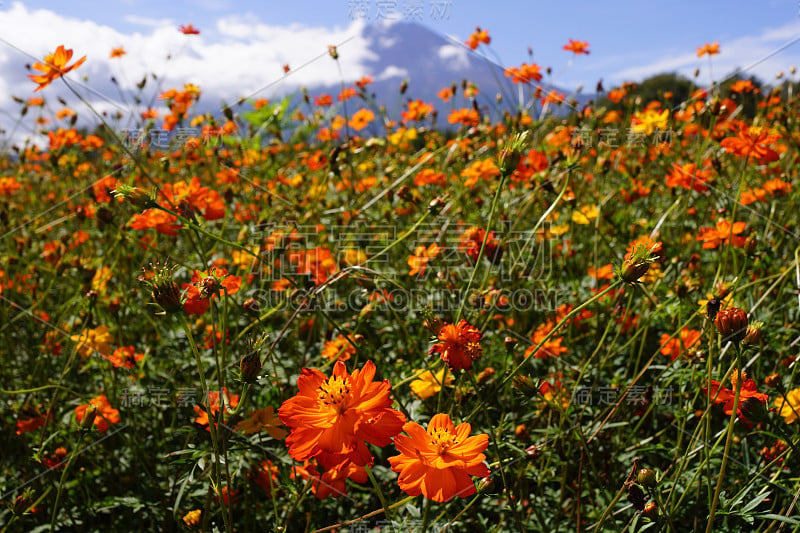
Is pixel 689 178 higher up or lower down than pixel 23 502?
higher up

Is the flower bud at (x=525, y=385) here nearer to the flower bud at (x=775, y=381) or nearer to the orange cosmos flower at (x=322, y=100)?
the flower bud at (x=775, y=381)

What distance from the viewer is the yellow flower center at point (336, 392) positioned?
614 millimetres

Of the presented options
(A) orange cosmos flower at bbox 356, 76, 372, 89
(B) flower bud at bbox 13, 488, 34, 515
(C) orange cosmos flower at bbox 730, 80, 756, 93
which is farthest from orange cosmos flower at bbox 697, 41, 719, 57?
(B) flower bud at bbox 13, 488, 34, 515

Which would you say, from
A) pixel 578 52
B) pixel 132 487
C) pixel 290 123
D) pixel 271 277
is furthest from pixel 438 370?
pixel 290 123

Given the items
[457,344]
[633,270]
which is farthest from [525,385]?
[633,270]

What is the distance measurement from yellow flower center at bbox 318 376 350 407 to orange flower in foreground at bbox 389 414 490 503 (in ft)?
0.28

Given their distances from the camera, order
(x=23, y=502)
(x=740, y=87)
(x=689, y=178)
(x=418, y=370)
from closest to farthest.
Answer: (x=23, y=502)
(x=418, y=370)
(x=689, y=178)
(x=740, y=87)

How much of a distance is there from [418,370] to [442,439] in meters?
0.41

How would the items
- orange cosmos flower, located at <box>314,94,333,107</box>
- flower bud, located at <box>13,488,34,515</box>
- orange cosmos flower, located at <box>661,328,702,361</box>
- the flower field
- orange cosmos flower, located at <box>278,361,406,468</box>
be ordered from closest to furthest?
orange cosmos flower, located at <box>278,361,406,468</box>
the flower field
flower bud, located at <box>13,488,34,515</box>
orange cosmos flower, located at <box>661,328,702,361</box>
orange cosmos flower, located at <box>314,94,333,107</box>

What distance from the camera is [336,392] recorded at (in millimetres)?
621

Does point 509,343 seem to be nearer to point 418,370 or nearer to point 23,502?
point 418,370

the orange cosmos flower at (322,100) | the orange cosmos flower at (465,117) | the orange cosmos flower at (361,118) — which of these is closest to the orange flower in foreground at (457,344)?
the orange cosmos flower at (465,117)

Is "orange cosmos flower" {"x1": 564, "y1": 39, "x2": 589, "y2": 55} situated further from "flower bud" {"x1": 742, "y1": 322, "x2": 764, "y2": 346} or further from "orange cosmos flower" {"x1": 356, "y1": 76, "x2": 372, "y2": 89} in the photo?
"flower bud" {"x1": 742, "y1": 322, "x2": 764, "y2": 346}

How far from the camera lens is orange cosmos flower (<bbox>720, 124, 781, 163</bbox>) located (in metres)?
1.14
